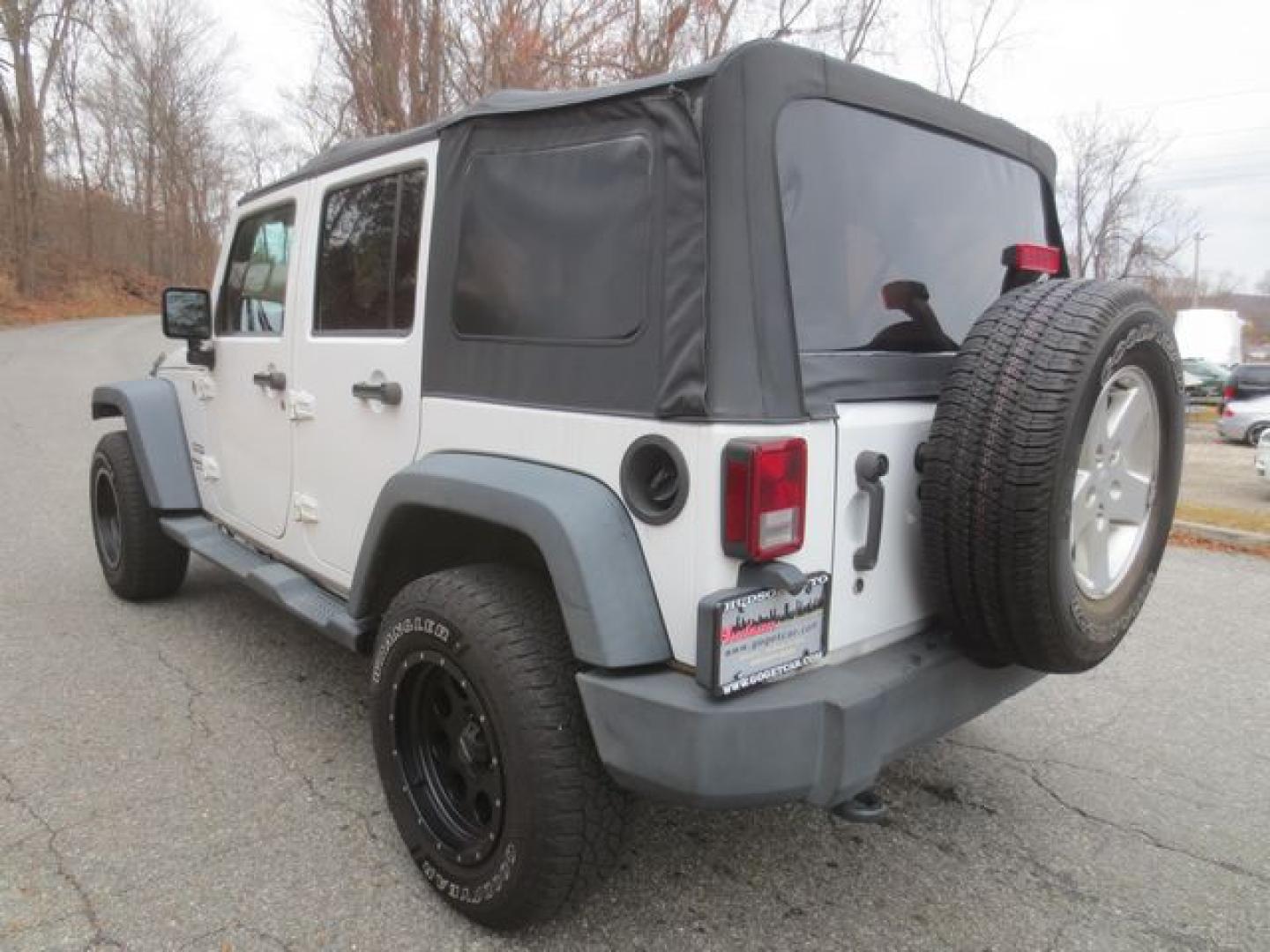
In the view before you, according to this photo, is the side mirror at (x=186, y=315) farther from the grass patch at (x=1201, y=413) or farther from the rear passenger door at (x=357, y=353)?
the grass patch at (x=1201, y=413)

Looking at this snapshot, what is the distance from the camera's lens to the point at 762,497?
181 centimetres

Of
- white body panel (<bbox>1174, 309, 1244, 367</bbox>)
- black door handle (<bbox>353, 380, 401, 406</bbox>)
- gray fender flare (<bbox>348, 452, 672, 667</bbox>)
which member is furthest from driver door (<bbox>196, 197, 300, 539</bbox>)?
white body panel (<bbox>1174, 309, 1244, 367</bbox>)

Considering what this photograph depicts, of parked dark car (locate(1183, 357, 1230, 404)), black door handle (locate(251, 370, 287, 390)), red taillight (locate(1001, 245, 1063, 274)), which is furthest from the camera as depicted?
parked dark car (locate(1183, 357, 1230, 404))

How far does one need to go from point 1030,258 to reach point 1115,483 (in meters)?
0.65

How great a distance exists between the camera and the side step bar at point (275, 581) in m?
2.79

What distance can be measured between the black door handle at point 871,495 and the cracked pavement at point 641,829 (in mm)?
985

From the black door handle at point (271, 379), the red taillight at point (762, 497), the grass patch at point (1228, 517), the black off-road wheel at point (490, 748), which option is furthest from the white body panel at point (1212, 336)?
the black off-road wheel at point (490, 748)

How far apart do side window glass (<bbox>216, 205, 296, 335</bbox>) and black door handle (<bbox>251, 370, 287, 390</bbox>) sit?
0.16 m

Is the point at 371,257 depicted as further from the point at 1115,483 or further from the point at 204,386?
the point at 1115,483

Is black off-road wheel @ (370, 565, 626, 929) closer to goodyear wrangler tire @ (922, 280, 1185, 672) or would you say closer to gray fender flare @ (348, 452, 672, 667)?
gray fender flare @ (348, 452, 672, 667)

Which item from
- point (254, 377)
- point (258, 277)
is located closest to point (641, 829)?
point (254, 377)

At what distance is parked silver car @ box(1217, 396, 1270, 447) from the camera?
1480 cm

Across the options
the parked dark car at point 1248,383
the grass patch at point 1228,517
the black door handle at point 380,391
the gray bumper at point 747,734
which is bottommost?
the grass patch at point 1228,517

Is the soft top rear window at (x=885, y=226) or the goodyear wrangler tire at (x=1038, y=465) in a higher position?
the soft top rear window at (x=885, y=226)
